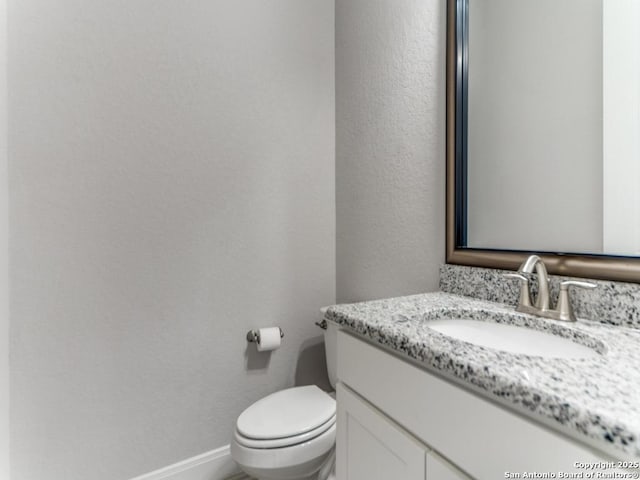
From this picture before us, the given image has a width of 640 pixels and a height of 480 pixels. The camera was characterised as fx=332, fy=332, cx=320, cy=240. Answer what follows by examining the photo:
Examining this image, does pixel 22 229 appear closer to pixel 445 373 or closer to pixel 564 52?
pixel 445 373

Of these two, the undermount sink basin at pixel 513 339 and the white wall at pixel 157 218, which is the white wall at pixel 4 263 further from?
the undermount sink basin at pixel 513 339

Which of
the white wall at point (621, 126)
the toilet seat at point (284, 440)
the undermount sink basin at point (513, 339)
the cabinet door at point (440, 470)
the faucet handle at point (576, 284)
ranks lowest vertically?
the toilet seat at point (284, 440)

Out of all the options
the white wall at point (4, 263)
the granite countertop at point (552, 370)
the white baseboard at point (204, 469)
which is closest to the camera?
the granite countertop at point (552, 370)

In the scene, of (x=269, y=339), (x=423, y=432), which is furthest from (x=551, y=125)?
(x=269, y=339)

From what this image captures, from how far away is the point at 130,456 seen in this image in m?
1.34

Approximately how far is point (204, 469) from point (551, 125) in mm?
1858

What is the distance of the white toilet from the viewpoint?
1.11m

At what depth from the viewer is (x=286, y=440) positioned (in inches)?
44.6

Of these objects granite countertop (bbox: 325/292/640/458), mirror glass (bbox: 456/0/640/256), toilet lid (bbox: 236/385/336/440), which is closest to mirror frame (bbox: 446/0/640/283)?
mirror glass (bbox: 456/0/640/256)

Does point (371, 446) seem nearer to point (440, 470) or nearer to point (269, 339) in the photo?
point (440, 470)

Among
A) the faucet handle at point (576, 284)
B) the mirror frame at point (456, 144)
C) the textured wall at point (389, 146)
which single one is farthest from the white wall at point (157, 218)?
the faucet handle at point (576, 284)

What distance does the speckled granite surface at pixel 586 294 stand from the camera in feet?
2.41

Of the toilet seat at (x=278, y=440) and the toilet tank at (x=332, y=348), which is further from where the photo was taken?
the toilet tank at (x=332, y=348)

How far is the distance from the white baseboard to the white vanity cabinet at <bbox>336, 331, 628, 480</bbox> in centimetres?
85
